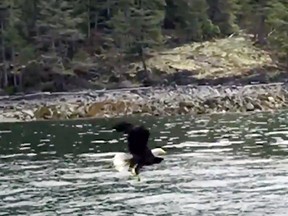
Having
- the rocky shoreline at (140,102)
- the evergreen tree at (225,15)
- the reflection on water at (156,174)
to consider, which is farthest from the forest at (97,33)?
the reflection on water at (156,174)

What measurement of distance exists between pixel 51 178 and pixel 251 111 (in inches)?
1308

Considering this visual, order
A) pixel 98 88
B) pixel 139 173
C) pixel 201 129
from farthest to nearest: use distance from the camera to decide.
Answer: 1. pixel 98 88
2. pixel 201 129
3. pixel 139 173

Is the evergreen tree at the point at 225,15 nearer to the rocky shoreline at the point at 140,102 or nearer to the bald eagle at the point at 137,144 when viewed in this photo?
the rocky shoreline at the point at 140,102

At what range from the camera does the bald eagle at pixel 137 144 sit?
71.6 ft

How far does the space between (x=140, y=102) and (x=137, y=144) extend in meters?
36.1

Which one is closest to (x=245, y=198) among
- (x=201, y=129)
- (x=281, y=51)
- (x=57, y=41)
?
(x=201, y=129)

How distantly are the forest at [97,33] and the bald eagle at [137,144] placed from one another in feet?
139

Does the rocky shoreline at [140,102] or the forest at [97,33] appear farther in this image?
the forest at [97,33]

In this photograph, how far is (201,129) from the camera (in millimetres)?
42688

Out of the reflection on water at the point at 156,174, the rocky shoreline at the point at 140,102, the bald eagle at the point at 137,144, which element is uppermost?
the bald eagle at the point at 137,144

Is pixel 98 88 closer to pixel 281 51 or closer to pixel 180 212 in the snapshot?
pixel 281 51

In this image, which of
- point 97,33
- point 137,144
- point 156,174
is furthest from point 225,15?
point 137,144

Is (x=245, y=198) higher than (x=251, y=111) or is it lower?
higher

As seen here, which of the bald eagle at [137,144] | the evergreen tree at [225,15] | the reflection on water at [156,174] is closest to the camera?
the reflection on water at [156,174]
